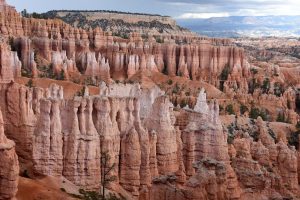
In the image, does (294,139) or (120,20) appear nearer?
(294,139)

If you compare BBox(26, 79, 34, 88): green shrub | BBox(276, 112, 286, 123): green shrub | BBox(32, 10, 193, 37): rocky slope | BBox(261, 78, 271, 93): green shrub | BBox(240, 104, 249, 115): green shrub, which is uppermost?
BBox(32, 10, 193, 37): rocky slope

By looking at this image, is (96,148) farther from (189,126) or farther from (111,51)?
(111,51)

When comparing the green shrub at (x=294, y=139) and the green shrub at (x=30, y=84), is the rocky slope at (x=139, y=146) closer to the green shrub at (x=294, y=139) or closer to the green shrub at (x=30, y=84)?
the green shrub at (x=294, y=139)

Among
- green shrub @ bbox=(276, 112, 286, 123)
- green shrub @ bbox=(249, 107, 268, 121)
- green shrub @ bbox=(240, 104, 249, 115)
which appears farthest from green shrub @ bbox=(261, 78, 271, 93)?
green shrub @ bbox=(249, 107, 268, 121)

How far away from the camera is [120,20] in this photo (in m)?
144

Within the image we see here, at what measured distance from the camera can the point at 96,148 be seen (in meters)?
27.5

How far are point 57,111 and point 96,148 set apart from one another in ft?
7.59

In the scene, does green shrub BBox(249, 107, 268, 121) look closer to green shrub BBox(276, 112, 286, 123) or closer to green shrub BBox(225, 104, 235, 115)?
green shrub BBox(276, 112, 286, 123)

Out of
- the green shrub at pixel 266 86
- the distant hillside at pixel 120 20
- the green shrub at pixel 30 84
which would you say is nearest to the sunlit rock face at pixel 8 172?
the green shrub at pixel 30 84

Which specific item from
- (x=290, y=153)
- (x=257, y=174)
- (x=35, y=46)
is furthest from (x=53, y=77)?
(x=257, y=174)

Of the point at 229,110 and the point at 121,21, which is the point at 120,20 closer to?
A: the point at 121,21

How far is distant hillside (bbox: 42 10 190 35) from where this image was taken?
447ft

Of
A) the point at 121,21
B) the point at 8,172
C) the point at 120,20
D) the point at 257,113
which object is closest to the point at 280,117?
the point at 257,113

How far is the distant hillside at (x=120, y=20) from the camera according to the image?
447ft
